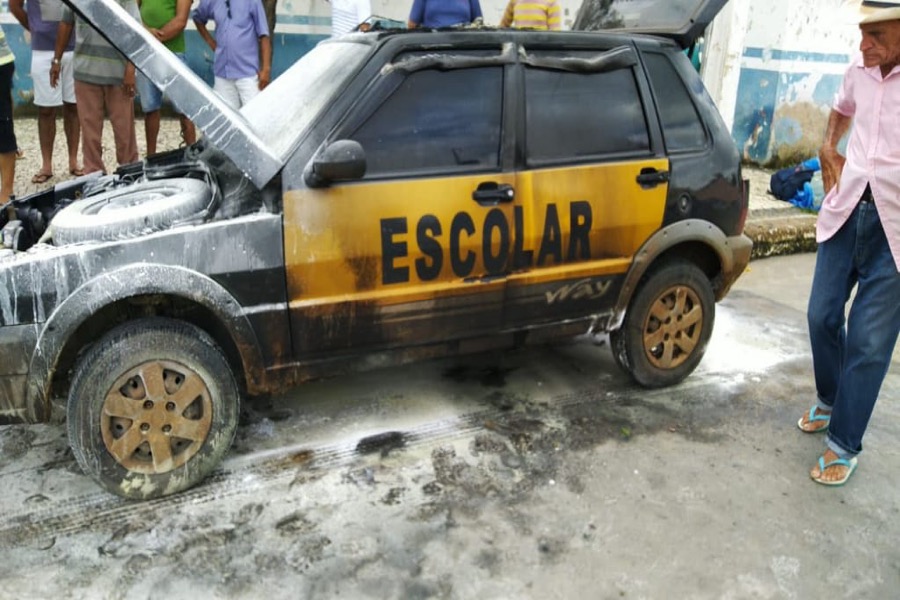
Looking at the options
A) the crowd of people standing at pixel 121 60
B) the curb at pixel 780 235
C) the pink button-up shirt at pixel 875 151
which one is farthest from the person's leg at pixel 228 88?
the pink button-up shirt at pixel 875 151

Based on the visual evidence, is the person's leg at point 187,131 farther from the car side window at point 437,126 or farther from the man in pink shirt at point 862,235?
the man in pink shirt at point 862,235

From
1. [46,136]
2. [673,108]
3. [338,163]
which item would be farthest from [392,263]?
[46,136]

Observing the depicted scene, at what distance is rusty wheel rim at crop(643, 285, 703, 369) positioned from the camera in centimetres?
416

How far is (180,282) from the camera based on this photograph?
3.01 m

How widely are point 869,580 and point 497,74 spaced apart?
2.61m

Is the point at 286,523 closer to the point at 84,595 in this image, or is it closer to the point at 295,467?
the point at 295,467

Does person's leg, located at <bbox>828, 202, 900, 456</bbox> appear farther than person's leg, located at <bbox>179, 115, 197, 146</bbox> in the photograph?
No

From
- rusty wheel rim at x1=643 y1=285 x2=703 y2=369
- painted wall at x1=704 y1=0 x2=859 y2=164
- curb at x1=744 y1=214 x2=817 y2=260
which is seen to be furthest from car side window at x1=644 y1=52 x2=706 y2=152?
painted wall at x1=704 y1=0 x2=859 y2=164

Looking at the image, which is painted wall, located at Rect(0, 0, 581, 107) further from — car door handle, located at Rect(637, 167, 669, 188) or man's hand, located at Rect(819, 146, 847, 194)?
man's hand, located at Rect(819, 146, 847, 194)

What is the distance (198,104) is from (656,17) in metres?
2.67

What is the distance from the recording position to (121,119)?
20.5ft

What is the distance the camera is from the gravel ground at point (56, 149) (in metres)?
6.68

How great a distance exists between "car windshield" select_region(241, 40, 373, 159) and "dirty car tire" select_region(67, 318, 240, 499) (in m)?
0.91

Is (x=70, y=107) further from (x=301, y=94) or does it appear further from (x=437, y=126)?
(x=437, y=126)
